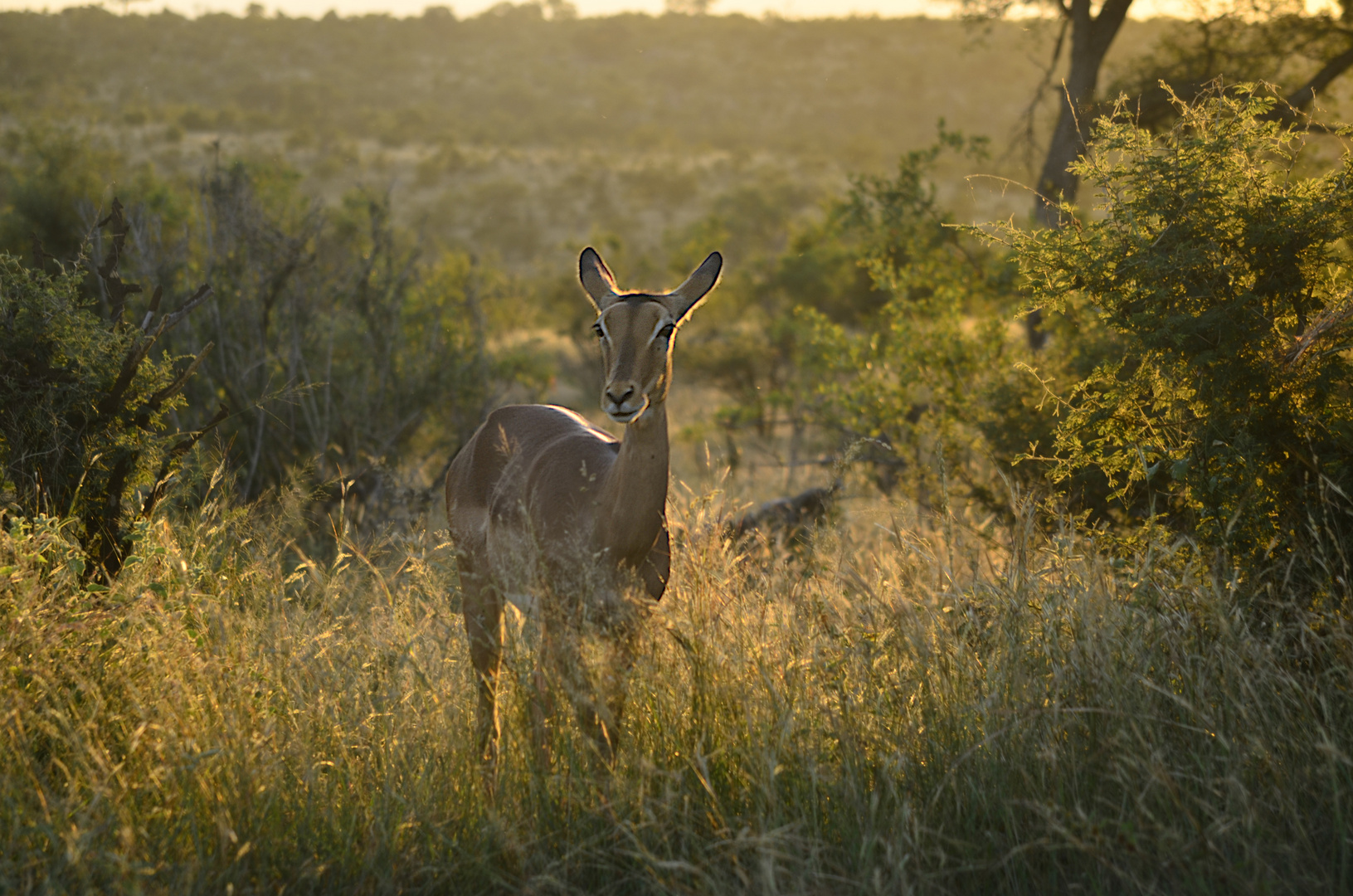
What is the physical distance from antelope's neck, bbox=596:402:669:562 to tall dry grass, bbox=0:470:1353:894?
35 centimetres

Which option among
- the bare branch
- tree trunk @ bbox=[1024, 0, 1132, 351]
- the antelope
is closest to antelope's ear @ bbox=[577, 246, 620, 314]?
the antelope

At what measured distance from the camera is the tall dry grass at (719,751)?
313 centimetres

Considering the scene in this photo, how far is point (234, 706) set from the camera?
391 cm

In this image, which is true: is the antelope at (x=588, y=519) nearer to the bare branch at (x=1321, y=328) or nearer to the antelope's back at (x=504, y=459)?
the antelope's back at (x=504, y=459)

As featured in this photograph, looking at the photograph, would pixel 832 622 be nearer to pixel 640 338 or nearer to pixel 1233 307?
pixel 640 338

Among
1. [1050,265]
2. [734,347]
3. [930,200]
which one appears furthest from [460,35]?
[1050,265]

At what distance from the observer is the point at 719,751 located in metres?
3.49

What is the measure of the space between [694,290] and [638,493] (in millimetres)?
1051

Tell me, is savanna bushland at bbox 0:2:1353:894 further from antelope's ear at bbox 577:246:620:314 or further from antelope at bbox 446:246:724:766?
antelope's ear at bbox 577:246:620:314

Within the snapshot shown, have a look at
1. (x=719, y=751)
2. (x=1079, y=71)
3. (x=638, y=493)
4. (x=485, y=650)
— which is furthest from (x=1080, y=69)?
(x=719, y=751)

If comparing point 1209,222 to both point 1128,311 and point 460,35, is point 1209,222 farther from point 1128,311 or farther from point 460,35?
point 460,35

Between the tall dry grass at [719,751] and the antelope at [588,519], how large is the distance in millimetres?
159

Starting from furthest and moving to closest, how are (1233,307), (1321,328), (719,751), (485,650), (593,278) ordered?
(593,278) < (485,650) < (1233,307) < (1321,328) < (719,751)

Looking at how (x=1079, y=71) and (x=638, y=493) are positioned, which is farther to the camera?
(x=1079, y=71)
